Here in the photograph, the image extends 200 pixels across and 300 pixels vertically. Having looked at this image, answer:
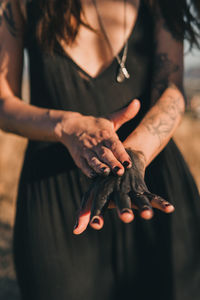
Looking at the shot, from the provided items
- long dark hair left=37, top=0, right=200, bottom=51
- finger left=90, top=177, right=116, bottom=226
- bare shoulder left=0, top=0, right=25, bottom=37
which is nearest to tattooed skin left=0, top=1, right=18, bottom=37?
bare shoulder left=0, top=0, right=25, bottom=37

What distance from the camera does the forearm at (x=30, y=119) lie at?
3.81 ft

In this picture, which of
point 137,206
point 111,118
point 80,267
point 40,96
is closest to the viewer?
point 137,206

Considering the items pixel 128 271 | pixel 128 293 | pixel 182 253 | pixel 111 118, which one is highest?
pixel 111 118

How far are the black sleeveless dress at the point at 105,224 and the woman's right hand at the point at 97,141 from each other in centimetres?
25

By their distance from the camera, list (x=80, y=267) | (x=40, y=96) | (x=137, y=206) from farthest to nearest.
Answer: (x=40, y=96) → (x=80, y=267) → (x=137, y=206)

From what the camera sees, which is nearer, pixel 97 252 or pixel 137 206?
pixel 137 206

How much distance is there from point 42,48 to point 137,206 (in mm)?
857

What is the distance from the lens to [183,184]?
1.35 metres

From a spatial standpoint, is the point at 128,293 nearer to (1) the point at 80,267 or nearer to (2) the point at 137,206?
(1) the point at 80,267

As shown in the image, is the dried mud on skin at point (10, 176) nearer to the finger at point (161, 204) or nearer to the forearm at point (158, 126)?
the forearm at point (158, 126)

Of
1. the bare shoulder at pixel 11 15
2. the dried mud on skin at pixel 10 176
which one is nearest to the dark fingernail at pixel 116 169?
the bare shoulder at pixel 11 15

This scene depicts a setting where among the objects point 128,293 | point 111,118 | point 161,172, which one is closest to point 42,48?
point 111,118

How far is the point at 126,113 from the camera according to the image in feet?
3.32

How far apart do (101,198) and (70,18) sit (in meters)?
0.87
